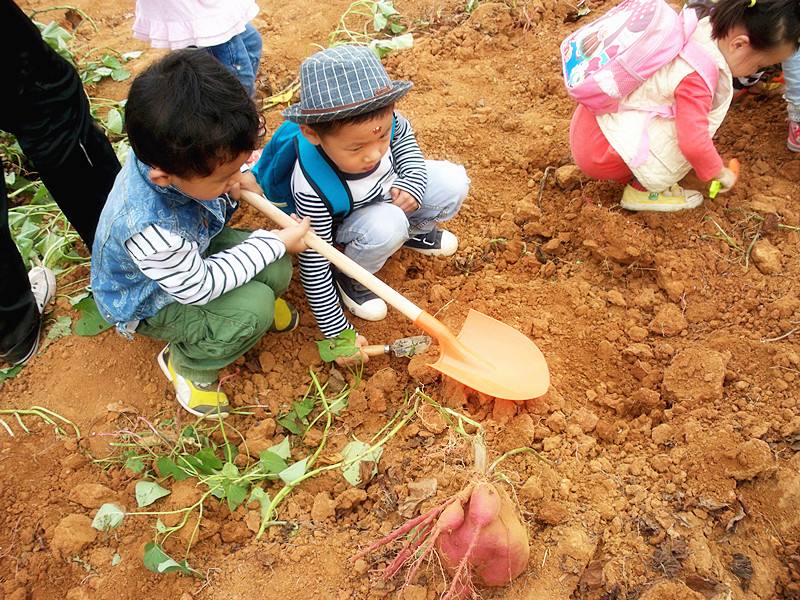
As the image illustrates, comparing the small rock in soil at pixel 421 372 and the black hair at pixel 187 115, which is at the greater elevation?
the black hair at pixel 187 115

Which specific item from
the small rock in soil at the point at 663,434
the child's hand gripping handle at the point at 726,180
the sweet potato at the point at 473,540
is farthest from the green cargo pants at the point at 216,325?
the child's hand gripping handle at the point at 726,180

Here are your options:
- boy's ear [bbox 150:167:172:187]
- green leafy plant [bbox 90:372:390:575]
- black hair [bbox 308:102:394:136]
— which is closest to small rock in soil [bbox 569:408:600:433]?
green leafy plant [bbox 90:372:390:575]

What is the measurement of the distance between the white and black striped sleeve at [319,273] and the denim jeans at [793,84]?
1.73 meters

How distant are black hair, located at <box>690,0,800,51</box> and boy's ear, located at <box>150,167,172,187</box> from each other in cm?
176

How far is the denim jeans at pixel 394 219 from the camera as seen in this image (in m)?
2.16

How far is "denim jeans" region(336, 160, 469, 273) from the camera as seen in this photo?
2.16 m

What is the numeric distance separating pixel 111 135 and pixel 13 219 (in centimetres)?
67

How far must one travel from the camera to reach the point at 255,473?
1938mm

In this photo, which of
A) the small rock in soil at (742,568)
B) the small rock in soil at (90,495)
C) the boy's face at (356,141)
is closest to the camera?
the small rock in soil at (742,568)

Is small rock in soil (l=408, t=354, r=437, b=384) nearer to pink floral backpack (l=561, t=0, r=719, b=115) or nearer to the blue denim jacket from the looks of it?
the blue denim jacket

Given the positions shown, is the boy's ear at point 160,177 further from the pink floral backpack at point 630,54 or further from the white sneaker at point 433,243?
the pink floral backpack at point 630,54

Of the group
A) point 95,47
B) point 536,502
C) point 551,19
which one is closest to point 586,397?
point 536,502

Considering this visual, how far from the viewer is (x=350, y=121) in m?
1.79

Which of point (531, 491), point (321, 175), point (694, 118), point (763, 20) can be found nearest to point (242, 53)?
point (321, 175)
